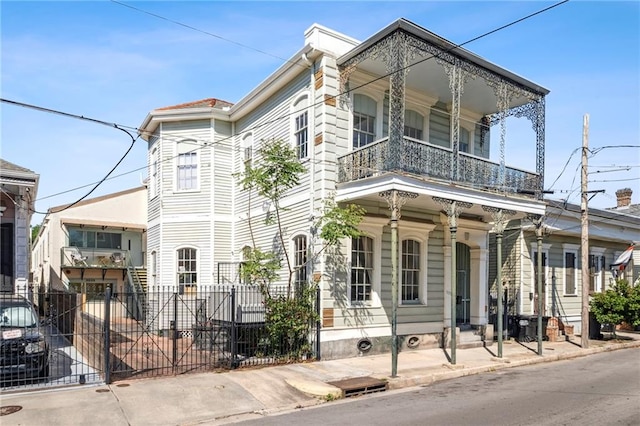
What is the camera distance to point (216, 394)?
9.20 m

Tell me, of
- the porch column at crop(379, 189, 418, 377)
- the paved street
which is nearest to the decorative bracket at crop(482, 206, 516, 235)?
the porch column at crop(379, 189, 418, 377)

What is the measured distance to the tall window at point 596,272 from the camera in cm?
2195

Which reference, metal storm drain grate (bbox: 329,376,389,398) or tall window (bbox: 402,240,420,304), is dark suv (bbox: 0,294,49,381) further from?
tall window (bbox: 402,240,420,304)

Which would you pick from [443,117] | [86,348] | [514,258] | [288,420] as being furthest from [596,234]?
[86,348]

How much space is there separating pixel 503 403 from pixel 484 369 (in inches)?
142

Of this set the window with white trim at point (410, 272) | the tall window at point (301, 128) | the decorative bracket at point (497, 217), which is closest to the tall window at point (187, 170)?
the tall window at point (301, 128)

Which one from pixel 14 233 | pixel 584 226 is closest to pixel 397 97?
pixel 584 226

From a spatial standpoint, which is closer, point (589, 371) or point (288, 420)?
point (288, 420)

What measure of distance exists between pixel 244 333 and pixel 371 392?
3792mm

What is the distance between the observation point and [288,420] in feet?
26.1

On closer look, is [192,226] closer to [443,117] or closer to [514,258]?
[443,117]

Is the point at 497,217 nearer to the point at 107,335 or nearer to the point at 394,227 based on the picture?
the point at 394,227

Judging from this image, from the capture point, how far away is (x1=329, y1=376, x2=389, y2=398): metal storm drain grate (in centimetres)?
966

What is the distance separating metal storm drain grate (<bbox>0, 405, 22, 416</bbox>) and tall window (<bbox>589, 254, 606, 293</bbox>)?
21.8m
